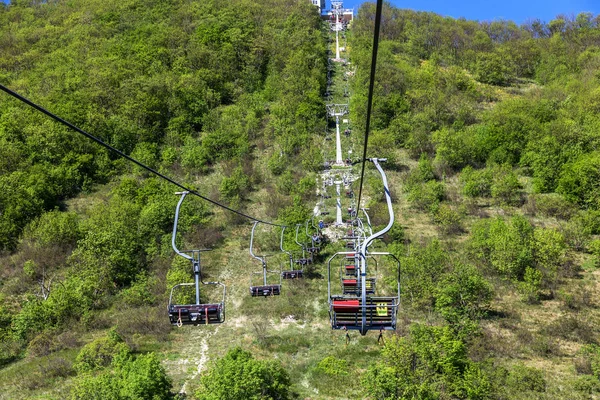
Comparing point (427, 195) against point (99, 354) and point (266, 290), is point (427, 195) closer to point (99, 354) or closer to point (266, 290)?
point (266, 290)

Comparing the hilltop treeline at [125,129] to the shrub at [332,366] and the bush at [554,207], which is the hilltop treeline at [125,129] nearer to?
the shrub at [332,366]

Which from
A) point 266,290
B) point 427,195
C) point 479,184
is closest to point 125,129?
point 427,195

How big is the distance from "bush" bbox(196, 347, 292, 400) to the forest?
113mm

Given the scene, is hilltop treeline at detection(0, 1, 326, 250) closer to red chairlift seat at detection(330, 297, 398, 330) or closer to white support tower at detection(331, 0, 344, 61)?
white support tower at detection(331, 0, 344, 61)

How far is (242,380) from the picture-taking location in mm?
22281

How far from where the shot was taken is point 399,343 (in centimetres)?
2541

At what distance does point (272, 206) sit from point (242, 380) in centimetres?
2671

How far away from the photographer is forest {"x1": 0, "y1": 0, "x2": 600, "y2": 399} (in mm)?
27141

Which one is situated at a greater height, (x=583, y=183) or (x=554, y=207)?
(x=583, y=183)

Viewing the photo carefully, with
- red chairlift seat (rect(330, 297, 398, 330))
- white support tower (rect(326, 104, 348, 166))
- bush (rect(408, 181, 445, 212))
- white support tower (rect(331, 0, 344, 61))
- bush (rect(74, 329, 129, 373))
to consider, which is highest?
white support tower (rect(331, 0, 344, 61))

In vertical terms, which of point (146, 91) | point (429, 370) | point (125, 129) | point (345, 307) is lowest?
point (429, 370)

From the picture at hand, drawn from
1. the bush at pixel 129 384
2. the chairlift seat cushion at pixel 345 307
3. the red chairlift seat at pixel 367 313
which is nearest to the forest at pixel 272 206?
the bush at pixel 129 384

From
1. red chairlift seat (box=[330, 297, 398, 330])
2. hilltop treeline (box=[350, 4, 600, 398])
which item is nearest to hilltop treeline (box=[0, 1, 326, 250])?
hilltop treeline (box=[350, 4, 600, 398])

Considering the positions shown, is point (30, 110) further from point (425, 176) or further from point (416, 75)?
Result: point (416, 75)
